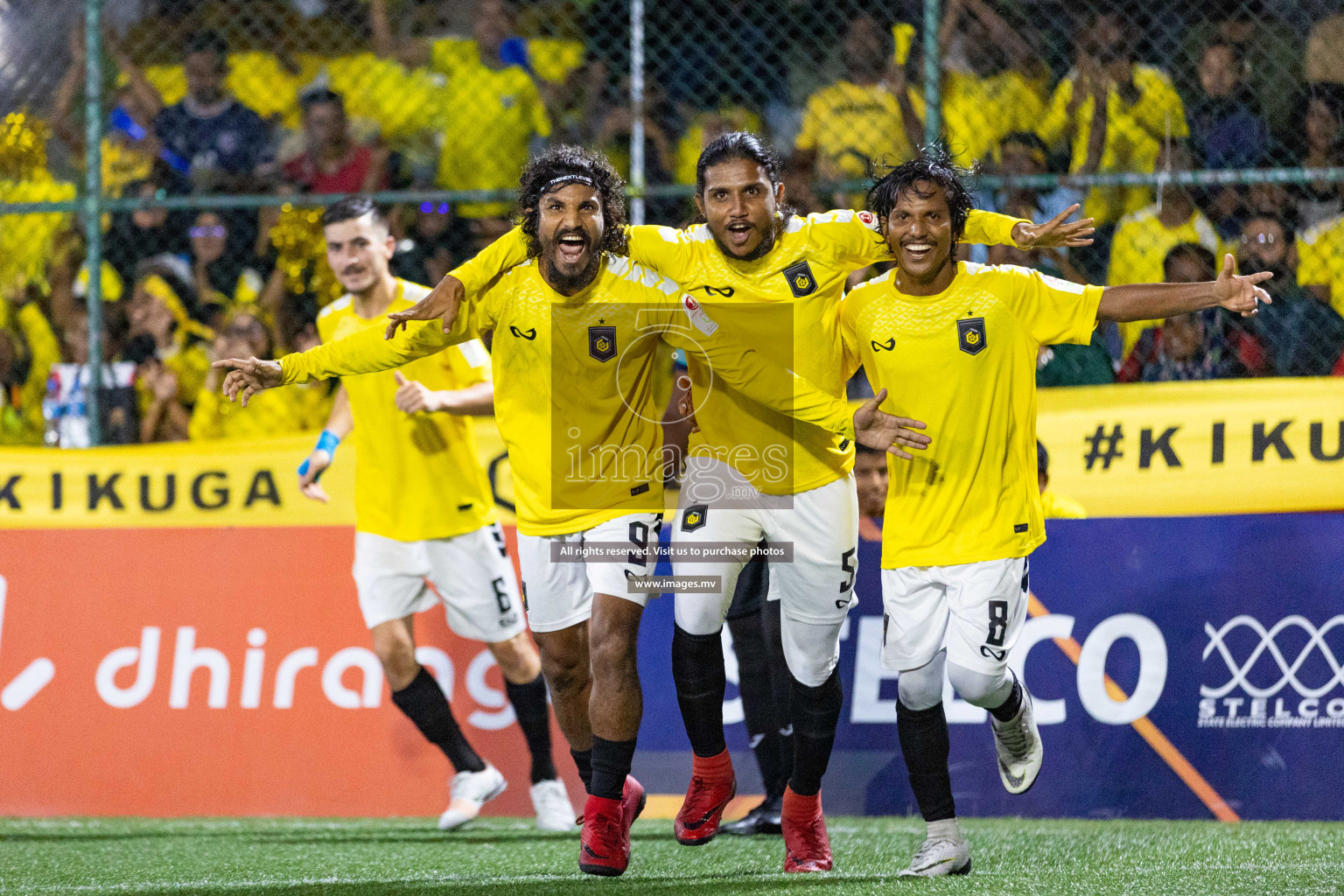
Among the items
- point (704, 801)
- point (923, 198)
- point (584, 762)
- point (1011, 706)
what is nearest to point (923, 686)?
point (1011, 706)

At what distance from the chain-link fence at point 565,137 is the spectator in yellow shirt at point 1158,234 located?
1 cm

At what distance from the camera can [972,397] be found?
14.5 ft

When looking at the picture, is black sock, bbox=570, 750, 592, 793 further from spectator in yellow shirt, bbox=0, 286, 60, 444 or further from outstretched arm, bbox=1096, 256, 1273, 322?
spectator in yellow shirt, bbox=0, 286, 60, 444

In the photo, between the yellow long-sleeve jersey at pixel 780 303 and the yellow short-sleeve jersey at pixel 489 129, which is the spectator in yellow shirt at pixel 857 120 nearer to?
the yellow short-sleeve jersey at pixel 489 129

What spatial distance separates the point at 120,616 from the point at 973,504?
3.96 meters

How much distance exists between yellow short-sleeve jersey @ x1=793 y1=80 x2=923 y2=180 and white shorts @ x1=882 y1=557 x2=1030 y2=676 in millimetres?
2973

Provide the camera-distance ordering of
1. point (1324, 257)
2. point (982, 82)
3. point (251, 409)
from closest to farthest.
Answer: point (1324, 257) < point (982, 82) < point (251, 409)

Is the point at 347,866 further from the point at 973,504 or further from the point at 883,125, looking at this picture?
the point at 883,125

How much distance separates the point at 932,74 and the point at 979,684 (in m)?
3.23

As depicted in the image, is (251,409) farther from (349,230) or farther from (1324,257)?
(1324,257)

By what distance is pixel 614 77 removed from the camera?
7.98m

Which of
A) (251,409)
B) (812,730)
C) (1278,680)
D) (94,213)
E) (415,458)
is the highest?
(94,213)

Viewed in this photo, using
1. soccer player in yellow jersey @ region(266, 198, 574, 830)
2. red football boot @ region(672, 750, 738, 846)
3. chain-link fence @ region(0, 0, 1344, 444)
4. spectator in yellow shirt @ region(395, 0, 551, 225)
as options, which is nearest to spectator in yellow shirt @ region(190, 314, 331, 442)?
chain-link fence @ region(0, 0, 1344, 444)

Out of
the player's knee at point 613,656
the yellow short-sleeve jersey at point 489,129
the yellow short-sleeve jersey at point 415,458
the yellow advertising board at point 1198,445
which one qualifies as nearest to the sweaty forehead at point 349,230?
the yellow short-sleeve jersey at point 415,458
